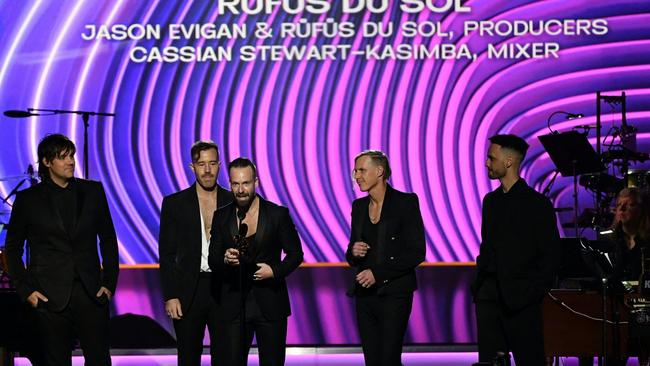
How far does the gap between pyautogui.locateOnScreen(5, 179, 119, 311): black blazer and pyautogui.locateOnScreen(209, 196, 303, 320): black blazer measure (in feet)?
1.99

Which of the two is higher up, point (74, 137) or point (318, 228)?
point (74, 137)

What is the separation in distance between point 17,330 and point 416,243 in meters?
2.31

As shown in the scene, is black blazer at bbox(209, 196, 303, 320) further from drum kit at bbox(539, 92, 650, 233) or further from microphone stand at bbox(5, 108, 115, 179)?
microphone stand at bbox(5, 108, 115, 179)

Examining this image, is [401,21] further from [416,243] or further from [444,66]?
[416,243]

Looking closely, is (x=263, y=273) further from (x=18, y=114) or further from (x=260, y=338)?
(x=18, y=114)

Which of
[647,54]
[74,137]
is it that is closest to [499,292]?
[647,54]

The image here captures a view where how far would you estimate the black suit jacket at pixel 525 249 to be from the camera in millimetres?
5383

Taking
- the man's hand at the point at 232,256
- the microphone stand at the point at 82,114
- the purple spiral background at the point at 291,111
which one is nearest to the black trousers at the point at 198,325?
the man's hand at the point at 232,256

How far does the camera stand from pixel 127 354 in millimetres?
8867

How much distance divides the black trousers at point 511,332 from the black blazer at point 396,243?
1.39ft

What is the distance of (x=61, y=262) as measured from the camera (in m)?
5.32

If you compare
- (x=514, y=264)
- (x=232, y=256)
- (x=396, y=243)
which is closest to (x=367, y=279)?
(x=396, y=243)

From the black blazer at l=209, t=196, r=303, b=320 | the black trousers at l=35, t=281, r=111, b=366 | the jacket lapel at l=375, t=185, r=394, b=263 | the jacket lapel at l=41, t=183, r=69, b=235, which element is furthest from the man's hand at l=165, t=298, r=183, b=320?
the jacket lapel at l=375, t=185, r=394, b=263

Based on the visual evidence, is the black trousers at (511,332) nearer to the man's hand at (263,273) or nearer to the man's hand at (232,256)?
the man's hand at (263,273)
